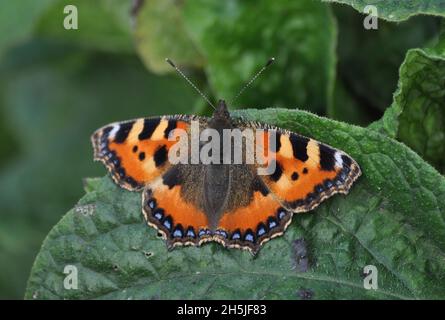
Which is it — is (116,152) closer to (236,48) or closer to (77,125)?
(236,48)

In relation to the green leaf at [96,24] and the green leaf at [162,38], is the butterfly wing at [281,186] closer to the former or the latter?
the green leaf at [162,38]

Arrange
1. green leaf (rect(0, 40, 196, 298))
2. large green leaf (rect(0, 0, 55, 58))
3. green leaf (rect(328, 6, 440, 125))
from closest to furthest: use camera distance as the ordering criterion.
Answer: green leaf (rect(328, 6, 440, 125)) < large green leaf (rect(0, 0, 55, 58)) < green leaf (rect(0, 40, 196, 298))

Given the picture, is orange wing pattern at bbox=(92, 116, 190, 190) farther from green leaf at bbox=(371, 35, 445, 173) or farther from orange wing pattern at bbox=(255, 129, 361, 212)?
green leaf at bbox=(371, 35, 445, 173)

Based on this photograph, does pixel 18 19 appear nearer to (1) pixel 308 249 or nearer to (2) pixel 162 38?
(2) pixel 162 38

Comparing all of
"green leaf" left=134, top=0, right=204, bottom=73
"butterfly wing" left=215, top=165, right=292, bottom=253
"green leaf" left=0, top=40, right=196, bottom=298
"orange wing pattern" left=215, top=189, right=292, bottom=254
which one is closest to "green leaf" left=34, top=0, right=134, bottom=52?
"green leaf" left=0, top=40, right=196, bottom=298

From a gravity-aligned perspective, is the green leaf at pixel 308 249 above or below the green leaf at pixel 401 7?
below

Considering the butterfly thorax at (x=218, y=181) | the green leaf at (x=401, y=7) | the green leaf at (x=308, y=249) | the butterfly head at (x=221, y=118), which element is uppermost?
the green leaf at (x=401, y=7)

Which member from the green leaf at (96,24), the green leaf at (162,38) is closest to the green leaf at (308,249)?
the green leaf at (162,38)
